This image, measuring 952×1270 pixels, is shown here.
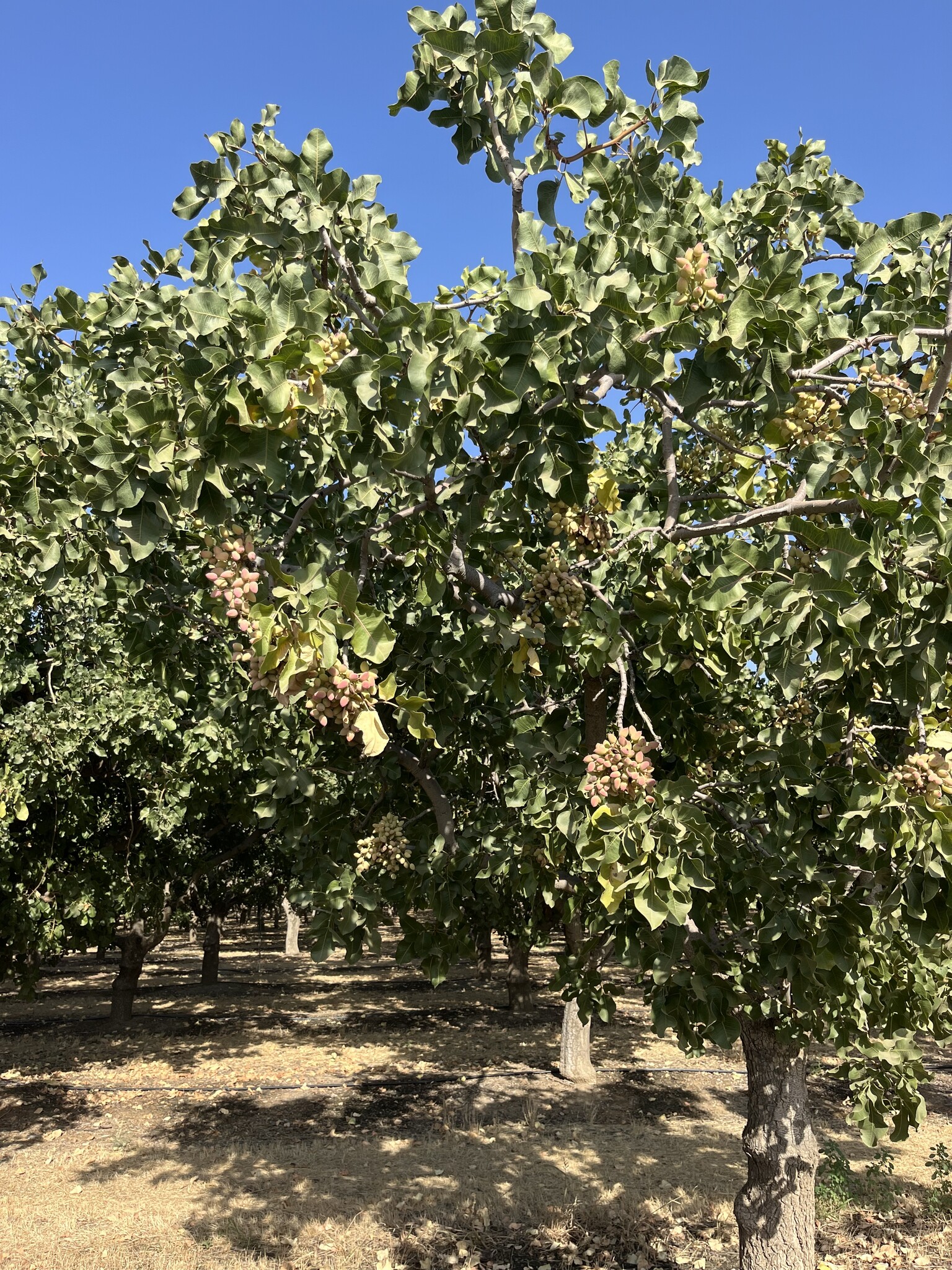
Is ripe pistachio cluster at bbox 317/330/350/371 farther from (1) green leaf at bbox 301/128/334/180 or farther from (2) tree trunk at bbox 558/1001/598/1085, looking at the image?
(2) tree trunk at bbox 558/1001/598/1085

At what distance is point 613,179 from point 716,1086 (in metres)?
12.5

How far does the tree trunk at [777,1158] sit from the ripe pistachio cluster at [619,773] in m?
3.07

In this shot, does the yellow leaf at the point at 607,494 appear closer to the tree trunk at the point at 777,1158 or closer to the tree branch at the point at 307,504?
the tree branch at the point at 307,504

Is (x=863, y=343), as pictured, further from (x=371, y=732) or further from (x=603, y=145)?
(x=371, y=732)

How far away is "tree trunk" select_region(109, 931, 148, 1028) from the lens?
A: 1484 centimetres

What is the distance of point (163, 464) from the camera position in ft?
7.89

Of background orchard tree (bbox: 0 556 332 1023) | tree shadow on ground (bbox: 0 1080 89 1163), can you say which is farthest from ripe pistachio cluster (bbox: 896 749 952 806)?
tree shadow on ground (bbox: 0 1080 89 1163)

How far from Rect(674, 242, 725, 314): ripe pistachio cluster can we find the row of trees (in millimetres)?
12

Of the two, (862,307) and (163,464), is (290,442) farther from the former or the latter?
(862,307)

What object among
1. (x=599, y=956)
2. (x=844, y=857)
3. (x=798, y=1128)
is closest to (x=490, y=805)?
(x=599, y=956)

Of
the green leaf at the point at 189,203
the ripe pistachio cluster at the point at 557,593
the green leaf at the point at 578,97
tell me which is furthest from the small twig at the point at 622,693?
the green leaf at the point at 189,203

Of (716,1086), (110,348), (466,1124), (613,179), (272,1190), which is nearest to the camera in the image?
(613,179)

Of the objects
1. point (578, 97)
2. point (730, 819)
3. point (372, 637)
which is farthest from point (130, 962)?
point (578, 97)

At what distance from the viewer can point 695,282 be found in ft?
8.72
